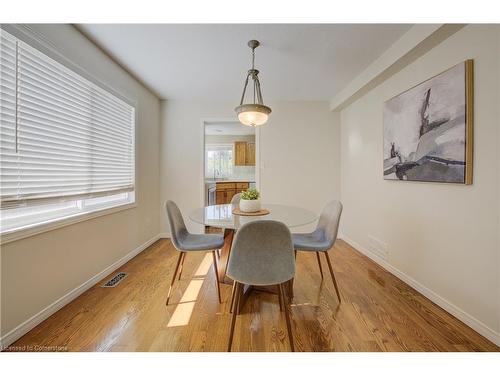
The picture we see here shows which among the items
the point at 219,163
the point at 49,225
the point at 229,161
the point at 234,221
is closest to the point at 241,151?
the point at 229,161

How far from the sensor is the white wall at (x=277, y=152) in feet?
12.0

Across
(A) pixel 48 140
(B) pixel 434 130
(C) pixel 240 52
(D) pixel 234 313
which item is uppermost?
(C) pixel 240 52

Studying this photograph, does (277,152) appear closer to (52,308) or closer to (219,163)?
(52,308)

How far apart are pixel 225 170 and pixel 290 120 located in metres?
3.53

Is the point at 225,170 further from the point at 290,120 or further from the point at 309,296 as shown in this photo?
the point at 309,296

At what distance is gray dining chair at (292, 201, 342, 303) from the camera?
1759mm

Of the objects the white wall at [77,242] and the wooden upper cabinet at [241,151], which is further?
the wooden upper cabinet at [241,151]

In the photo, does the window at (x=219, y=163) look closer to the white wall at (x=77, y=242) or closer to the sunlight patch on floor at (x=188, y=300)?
the white wall at (x=77, y=242)

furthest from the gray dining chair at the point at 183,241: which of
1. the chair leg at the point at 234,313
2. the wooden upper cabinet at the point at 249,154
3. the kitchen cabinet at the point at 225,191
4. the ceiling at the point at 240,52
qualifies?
the wooden upper cabinet at the point at 249,154

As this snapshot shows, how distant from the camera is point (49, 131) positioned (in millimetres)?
1623

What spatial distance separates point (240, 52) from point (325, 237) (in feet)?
6.74

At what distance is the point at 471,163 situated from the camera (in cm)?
148

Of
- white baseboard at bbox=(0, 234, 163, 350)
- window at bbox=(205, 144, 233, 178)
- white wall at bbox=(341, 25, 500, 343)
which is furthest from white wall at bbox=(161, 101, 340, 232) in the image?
window at bbox=(205, 144, 233, 178)

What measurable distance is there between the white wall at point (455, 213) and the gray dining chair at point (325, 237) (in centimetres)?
81
